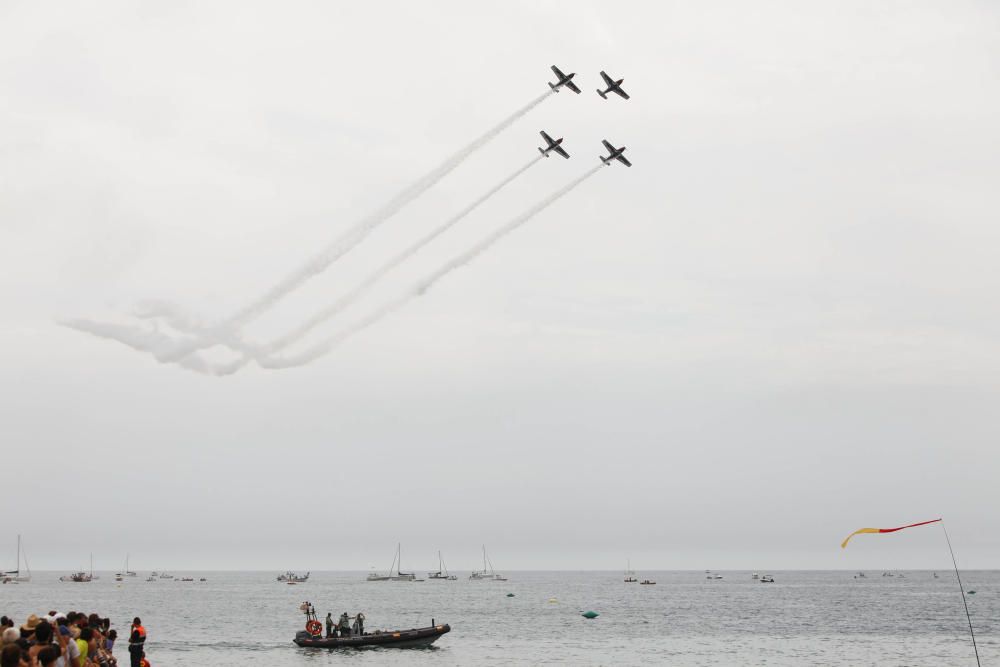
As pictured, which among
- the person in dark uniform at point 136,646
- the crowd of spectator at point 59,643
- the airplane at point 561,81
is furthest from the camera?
the airplane at point 561,81

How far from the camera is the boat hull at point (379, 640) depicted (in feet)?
187

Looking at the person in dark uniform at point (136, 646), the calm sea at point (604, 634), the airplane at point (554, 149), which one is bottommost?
the calm sea at point (604, 634)

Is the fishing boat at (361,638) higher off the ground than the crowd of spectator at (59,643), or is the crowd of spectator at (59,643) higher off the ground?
the crowd of spectator at (59,643)

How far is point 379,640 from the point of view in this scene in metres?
58.4

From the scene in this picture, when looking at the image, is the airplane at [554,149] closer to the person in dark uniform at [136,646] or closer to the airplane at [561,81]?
the airplane at [561,81]

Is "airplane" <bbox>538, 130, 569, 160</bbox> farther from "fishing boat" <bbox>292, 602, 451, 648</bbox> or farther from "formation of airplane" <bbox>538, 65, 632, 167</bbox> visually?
"fishing boat" <bbox>292, 602, 451, 648</bbox>

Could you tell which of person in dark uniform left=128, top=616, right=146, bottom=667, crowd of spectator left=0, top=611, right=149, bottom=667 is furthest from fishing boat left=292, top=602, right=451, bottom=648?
crowd of spectator left=0, top=611, right=149, bottom=667

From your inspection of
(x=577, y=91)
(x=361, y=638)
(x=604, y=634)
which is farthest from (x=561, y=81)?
(x=604, y=634)

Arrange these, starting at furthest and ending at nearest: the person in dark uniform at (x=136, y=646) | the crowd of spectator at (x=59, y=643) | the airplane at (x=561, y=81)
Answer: the airplane at (x=561, y=81)
the person in dark uniform at (x=136, y=646)
the crowd of spectator at (x=59, y=643)

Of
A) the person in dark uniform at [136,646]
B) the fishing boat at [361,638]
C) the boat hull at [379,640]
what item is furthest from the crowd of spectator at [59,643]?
the boat hull at [379,640]

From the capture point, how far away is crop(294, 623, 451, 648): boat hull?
187 ft

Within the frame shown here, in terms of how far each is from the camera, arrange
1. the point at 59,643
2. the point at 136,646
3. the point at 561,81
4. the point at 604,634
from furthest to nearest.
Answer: the point at 604,634, the point at 561,81, the point at 136,646, the point at 59,643

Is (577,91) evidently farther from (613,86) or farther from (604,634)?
(604,634)

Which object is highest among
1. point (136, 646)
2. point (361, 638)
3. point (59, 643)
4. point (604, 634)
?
point (59, 643)
